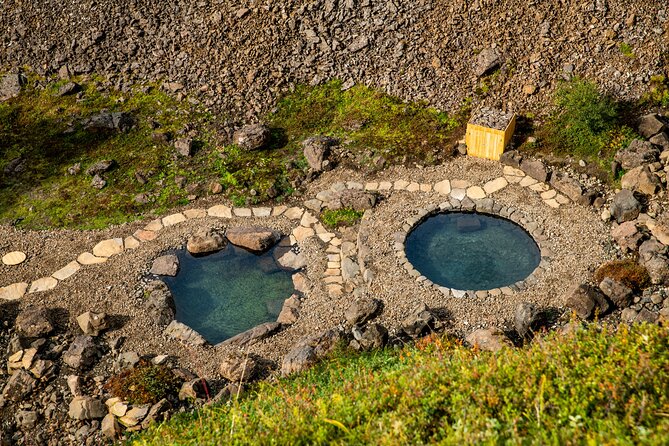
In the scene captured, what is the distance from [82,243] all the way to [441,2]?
622 inches

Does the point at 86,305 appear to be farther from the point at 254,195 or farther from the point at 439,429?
the point at 439,429

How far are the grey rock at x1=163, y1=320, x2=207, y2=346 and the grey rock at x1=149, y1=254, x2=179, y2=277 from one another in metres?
1.99

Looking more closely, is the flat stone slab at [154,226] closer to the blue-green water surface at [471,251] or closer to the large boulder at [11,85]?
the blue-green water surface at [471,251]

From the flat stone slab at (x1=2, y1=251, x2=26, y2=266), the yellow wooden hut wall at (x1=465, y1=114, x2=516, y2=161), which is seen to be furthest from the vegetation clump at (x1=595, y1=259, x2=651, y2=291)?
the flat stone slab at (x1=2, y1=251, x2=26, y2=266)

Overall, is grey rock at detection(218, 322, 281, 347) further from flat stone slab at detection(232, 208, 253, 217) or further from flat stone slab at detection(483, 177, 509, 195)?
flat stone slab at detection(483, 177, 509, 195)

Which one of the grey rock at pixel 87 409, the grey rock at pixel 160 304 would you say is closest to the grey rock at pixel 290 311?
the grey rock at pixel 160 304

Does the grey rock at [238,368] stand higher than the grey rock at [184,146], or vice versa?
the grey rock at [184,146]

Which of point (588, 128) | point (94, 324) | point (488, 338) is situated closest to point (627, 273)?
point (488, 338)

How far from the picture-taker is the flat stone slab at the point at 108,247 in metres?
17.1

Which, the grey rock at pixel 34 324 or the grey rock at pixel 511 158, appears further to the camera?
the grey rock at pixel 511 158

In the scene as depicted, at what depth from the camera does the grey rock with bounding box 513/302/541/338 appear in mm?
13453

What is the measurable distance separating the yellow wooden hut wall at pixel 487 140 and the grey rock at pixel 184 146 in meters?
9.46

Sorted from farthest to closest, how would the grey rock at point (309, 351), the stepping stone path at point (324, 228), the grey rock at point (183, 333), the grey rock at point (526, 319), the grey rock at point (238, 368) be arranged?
the stepping stone path at point (324, 228) → the grey rock at point (183, 333) → the grey rock at point (526, 319) → the grey rock at point (238, 368) → the grey rock at point (309, 351)

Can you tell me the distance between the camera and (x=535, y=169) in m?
18.0
